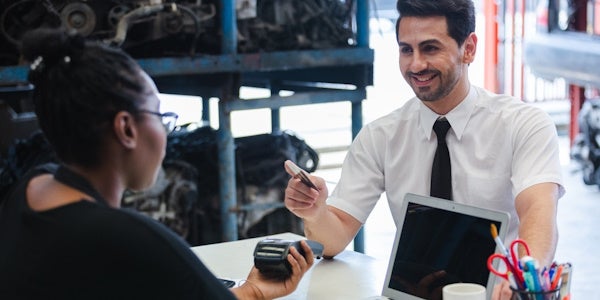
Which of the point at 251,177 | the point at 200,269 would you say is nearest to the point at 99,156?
the point at 200,269

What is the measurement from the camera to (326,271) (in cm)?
235

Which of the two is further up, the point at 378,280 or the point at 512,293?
the point at 512,293

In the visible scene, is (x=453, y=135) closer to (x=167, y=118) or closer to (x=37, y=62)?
(x=167, y=118)

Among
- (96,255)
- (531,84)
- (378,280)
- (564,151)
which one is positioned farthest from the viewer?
(531,84)

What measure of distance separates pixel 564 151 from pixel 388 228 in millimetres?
2672

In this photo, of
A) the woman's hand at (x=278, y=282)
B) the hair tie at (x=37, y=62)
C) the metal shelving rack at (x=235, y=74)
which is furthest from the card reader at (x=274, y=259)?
the metal shelving rack at (x=235, y=74)

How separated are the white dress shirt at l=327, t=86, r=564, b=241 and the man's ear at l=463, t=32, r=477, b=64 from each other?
8cm

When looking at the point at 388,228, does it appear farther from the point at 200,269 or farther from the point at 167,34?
the point at 200,269

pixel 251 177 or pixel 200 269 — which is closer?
pixel 200 269

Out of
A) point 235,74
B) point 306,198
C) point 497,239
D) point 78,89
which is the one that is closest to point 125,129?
point 78,89

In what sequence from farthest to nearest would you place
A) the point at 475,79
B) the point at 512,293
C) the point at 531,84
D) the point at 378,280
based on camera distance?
the point at 475,79 → the point at 531,84 → the point at 378,280 → the point at 512,293

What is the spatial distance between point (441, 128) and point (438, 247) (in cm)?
51

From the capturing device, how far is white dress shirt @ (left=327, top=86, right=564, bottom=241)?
2305mm

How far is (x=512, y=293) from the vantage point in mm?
1607
